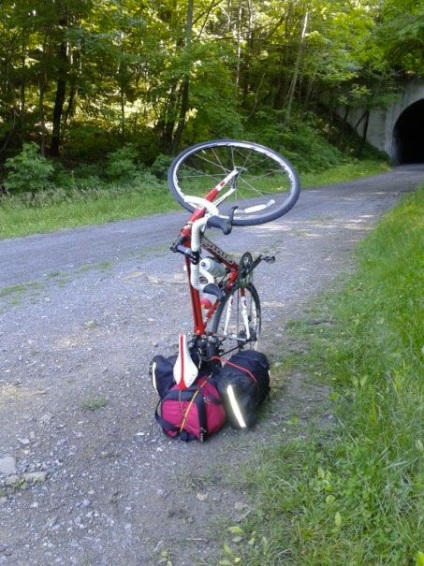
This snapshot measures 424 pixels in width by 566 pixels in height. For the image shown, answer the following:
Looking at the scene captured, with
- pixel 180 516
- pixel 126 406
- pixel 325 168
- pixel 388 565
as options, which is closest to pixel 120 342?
pixel 126 406

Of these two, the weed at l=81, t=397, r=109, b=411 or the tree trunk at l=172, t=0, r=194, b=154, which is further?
the tree trunk at l=172, t=0, r=194, b=154

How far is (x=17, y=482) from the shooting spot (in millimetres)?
2762

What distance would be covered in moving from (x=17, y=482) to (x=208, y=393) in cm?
117

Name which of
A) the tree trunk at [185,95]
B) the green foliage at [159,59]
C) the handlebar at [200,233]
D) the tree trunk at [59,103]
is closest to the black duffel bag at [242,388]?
the handlebar at [200,233]

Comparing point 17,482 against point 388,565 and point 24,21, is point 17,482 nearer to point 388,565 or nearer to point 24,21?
point 388,565

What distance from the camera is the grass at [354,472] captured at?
212cm

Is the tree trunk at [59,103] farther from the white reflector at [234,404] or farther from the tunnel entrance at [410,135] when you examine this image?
the tunnel entrance at [410,135]

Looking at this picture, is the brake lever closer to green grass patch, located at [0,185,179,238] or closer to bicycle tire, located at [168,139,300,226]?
bicycle tire, located at [168,139,300,226]

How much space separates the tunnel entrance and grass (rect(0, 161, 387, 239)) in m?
25.5

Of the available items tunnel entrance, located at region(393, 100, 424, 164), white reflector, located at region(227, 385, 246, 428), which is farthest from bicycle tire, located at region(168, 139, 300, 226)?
tunnel entrance, located at region(393, 100, 424, 164)

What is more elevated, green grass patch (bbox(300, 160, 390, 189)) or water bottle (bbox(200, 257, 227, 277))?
water bottle (bbox(200, 257, 227, 277))

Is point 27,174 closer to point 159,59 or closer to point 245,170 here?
point 159,59

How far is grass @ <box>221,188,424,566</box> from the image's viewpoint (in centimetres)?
212

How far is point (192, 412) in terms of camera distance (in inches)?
119
